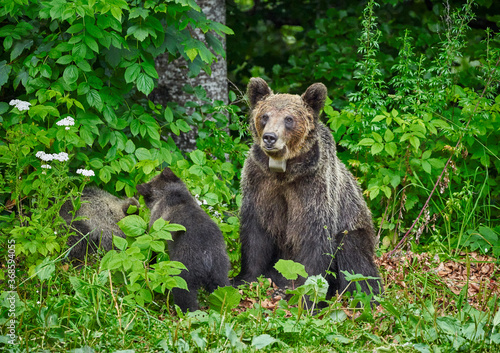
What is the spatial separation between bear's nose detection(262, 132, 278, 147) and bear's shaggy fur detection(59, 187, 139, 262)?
1.62m

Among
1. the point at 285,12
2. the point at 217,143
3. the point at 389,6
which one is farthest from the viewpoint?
the point at 285,12

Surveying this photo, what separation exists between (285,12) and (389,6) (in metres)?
1.86

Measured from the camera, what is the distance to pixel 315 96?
16.8ft

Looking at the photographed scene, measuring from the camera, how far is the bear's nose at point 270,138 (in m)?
4.69

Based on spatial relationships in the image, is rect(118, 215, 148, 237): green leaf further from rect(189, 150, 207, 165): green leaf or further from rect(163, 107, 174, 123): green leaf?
rect(163, 107, 174, 123): green leaf

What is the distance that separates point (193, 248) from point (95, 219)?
1.41 m

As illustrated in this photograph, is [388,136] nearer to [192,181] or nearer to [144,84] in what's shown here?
[192,181]

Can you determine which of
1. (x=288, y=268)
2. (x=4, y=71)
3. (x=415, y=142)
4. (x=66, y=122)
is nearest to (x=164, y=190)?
(x=66, y=122)

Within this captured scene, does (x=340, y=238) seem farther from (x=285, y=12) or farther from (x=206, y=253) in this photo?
(x=285, y=12)

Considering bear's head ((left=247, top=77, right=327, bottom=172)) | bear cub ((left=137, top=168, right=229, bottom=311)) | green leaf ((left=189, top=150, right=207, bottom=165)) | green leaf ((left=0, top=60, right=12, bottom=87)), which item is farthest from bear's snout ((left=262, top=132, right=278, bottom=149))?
green leaf ((left=0, top=60, right=12, bottom=87))

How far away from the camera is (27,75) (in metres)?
5.49

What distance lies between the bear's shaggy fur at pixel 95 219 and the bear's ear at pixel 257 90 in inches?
58.9

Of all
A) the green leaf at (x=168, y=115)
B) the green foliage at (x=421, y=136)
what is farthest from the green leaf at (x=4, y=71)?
the green foliage at (x=421, y=136)

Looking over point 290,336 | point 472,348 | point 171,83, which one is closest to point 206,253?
point 290,336
